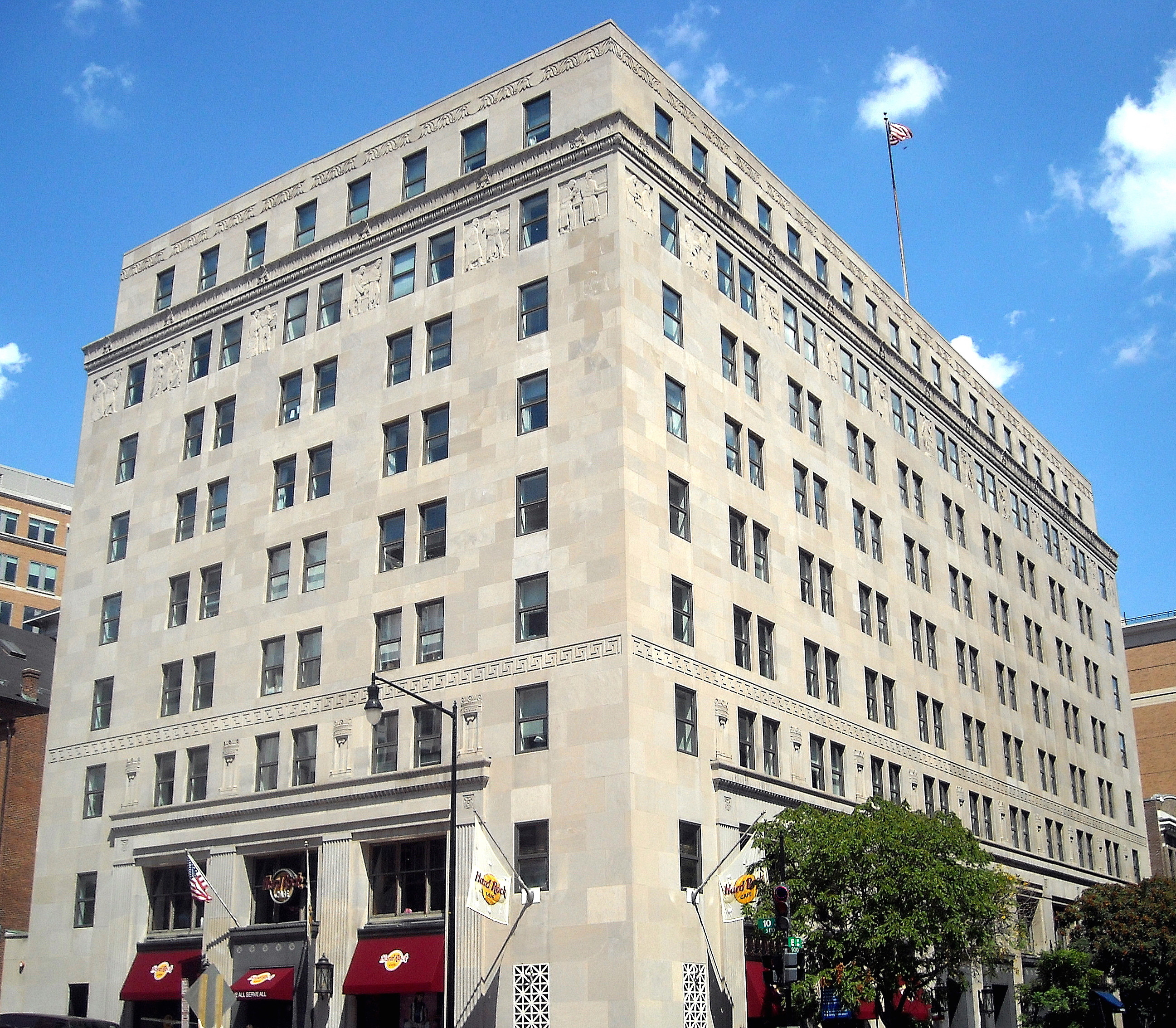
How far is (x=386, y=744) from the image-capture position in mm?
43969

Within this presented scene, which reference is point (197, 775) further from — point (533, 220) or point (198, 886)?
point (533, 220)

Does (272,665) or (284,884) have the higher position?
(272,665)

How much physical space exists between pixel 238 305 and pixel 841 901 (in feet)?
109

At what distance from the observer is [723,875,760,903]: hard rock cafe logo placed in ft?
130

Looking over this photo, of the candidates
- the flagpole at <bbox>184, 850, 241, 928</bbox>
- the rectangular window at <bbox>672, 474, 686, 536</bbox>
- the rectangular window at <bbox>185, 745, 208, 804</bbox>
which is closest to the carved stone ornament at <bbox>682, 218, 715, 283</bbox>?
the rectangular window at <bbox>672, 474, 686, 536</bbox>

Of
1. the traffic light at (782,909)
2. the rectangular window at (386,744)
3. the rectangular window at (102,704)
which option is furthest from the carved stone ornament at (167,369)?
the traffic light at (782,909)

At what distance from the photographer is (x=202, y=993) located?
2920 centimetres

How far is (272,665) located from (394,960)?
12.0 metres

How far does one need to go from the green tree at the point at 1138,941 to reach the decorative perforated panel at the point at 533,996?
29694 millimetres

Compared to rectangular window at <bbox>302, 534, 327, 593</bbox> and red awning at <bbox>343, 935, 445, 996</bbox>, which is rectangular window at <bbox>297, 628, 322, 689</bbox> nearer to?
rectangular window at <bbox>302, 534, 327, 593</bbox>

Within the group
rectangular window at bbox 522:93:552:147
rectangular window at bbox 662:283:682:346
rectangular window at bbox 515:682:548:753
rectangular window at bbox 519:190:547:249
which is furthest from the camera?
rectangular window at bbox 522:93:552:147

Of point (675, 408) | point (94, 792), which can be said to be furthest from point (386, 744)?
point (94, 792)

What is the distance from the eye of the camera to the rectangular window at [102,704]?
5247 centimetres

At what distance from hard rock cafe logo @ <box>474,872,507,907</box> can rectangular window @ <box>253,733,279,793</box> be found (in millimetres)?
11512
